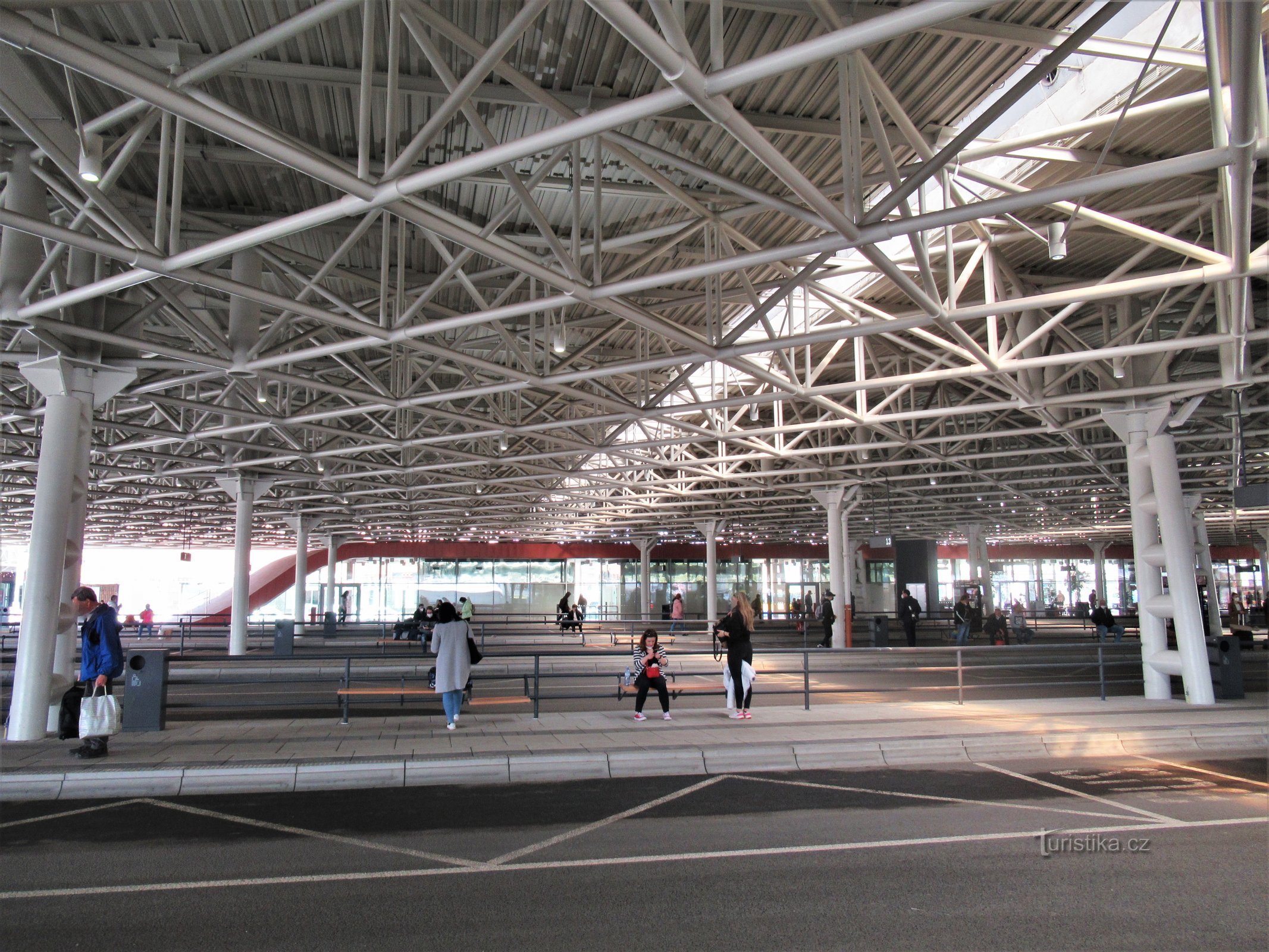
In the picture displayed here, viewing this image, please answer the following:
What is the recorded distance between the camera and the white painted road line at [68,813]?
24.3ft

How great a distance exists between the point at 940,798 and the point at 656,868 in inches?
145

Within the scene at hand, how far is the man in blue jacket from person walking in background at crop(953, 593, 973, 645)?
25580 mm

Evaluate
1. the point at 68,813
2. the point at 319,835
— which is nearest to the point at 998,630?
the point at 319,835

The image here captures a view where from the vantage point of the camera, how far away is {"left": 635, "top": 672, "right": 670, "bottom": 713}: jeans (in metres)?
12.0

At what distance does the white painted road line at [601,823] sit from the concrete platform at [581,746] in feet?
2.63

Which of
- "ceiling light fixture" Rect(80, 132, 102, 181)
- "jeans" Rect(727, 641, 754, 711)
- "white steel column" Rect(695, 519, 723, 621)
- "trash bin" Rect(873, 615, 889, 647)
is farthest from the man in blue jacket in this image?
"white steel column" Rect(695, 519, 723, 621)

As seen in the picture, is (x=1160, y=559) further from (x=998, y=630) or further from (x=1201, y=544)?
(x=1201, y=544)

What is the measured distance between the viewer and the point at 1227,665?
1466cm

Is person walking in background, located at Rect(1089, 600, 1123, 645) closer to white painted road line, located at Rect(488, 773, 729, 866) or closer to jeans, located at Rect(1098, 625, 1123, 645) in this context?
jeans, located at Rect(1098, 625, 1123, 645)

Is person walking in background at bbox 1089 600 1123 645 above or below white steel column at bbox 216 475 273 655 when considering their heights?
below

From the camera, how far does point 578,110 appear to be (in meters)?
9.12

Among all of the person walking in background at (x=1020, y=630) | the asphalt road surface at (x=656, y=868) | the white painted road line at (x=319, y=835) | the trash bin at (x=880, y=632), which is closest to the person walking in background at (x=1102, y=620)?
the person walking in background at (x=1020, y=630)

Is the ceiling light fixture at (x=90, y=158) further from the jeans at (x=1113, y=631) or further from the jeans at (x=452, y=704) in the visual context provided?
the jeans at (x=1113, y=631)

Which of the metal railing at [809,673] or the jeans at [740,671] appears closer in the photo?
the jeans at [740,671]
